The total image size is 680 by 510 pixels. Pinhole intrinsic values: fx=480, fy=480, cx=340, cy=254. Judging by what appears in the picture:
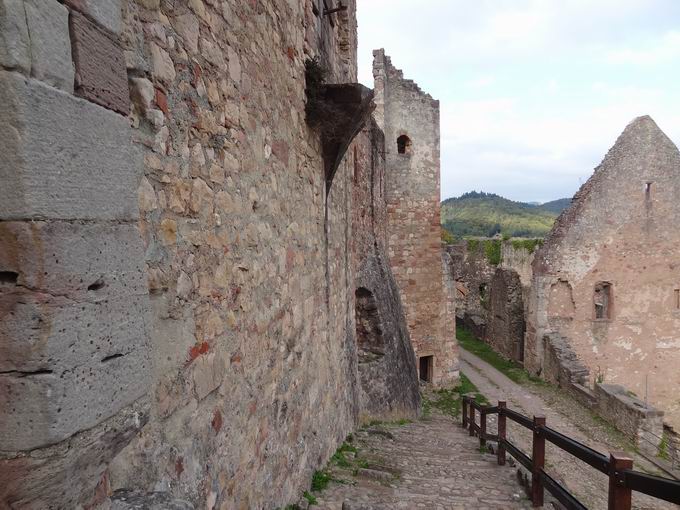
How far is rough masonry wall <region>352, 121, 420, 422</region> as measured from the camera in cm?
872

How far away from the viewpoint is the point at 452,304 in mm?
14320

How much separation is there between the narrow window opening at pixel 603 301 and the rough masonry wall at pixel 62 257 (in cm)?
1704

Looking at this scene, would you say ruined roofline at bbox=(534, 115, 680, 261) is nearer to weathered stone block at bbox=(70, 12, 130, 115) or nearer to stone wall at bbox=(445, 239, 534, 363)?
stone wall at bbox=(445, 239, 534, 363)

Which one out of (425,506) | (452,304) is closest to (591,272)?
(452,304)

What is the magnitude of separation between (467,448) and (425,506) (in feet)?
10.7

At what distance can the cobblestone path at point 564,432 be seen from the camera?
7.55m

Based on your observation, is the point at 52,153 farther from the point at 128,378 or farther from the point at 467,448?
the point at 467,448

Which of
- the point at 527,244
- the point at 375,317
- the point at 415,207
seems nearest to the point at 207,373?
the point at 375,317

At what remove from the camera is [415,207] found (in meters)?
13.8

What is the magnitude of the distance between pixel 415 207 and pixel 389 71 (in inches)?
153

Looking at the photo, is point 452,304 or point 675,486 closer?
point 675,486

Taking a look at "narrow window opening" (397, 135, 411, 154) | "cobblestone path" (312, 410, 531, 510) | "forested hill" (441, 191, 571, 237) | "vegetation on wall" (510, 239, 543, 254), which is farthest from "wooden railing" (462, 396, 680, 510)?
"forested hill" (441, 191, 571, 237)

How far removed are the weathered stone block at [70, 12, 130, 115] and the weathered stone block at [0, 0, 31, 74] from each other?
0.16m

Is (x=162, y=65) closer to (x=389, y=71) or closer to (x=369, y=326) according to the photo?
(x=369, y=326)
